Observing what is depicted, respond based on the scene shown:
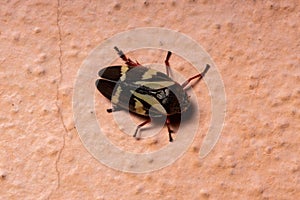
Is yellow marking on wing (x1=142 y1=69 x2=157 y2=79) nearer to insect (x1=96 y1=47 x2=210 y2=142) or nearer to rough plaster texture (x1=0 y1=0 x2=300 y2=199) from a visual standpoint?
insect (x1=96 y1=47 x2=210 y2=142)

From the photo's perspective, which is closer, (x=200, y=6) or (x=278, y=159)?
(x=278, y=159)

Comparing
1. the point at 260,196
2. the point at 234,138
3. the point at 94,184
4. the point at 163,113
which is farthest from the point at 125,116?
the point at 260,196

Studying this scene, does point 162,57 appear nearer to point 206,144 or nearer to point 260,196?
point 206,144

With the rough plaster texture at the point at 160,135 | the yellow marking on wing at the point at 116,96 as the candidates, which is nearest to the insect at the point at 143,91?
the yellow marking on wing at the point at 116,96

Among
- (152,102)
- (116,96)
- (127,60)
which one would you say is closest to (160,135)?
(152,102)

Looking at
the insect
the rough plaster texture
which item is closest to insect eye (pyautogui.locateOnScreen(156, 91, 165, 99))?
the insect
